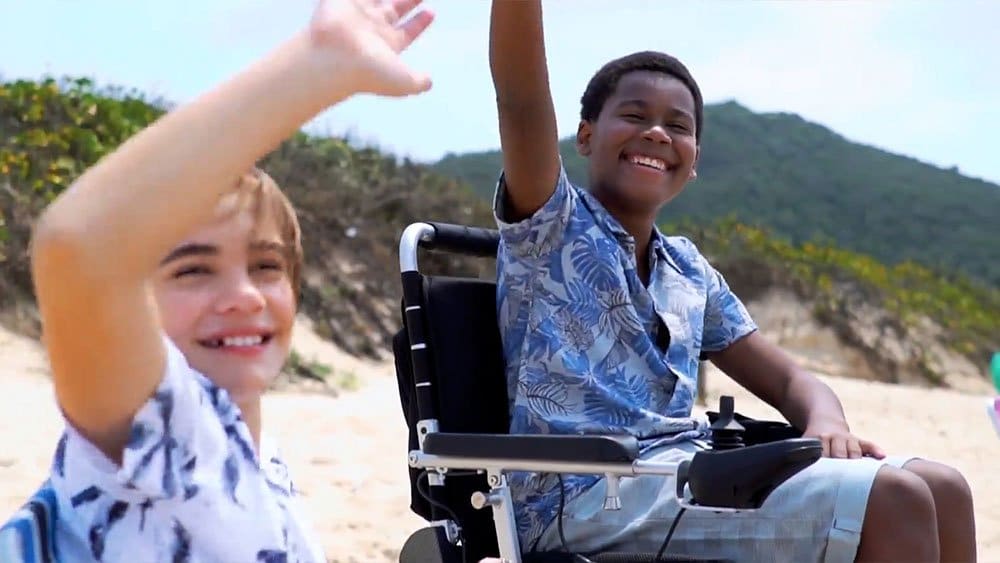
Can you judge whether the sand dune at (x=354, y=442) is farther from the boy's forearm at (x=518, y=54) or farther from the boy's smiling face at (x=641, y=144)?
the boy's forearm at (x=518, y=54)

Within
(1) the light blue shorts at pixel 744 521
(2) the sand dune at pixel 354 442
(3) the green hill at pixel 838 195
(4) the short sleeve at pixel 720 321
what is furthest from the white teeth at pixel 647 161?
(3) the green hill at pixel 838 195

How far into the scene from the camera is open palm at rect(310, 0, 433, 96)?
3.00ft

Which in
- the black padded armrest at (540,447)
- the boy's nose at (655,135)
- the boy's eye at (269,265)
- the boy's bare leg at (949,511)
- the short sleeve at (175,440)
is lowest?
the boy's bare leg at (949,511)

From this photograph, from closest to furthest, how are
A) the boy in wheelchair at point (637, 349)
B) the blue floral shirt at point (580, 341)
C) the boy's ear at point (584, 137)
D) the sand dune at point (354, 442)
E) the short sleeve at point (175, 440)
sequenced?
the short sleeve at point (175, 440) < the boy in wheelchair at point (637, 349) < the blue floral shirt at point (580, 341) < the boy's ear at point (584, 137) < the sand dune at point (354, 442)

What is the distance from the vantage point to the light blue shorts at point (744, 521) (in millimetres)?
2121

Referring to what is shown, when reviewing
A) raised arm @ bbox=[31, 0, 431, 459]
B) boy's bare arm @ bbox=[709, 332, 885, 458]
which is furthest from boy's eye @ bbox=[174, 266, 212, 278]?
boy's bare arm @ bbox=[709, 332, 885, 458]

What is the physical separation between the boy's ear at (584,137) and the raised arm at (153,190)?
193 cm

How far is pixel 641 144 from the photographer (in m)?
2.75

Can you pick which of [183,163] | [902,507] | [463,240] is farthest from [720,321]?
[183,163]

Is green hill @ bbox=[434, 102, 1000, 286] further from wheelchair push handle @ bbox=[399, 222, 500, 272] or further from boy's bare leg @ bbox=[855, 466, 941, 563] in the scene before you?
boy's bare leg @ bbox=[855, 466, 941, 563]

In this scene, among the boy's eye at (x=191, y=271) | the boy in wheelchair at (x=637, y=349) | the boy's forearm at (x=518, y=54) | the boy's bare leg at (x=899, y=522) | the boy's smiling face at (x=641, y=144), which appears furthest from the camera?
the boy's smiling face at (x=641, y=144)

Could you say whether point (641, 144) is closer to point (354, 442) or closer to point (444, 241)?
point (444, 241)

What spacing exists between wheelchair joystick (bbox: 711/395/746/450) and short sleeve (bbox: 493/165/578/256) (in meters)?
0.49

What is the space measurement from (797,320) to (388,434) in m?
7.96
